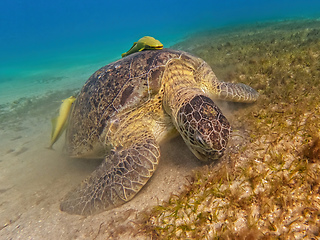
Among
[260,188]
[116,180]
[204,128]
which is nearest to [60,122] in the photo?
[116,180]

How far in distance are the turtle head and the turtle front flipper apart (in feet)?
1.88

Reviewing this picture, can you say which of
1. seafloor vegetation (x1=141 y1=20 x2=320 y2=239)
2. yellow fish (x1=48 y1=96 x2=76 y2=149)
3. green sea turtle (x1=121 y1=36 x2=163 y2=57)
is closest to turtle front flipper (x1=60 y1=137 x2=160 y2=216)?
seafloor vegetation (x1=141 y1=20 x2=320 y2=239)

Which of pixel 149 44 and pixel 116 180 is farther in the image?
pixel 149 44

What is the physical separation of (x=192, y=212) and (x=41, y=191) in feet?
9.49

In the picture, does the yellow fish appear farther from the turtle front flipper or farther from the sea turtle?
the turtle front flipper

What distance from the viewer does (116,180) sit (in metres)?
2.31

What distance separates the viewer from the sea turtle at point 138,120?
85.8 inches

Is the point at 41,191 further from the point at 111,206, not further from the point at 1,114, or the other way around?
the point at 1,114

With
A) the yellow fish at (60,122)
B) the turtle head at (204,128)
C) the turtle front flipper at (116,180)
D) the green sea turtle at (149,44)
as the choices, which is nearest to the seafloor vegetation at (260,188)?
Result: the turtle head at (204,128)

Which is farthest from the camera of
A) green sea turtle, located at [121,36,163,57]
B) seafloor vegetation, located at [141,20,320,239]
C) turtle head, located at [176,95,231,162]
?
green sea turtle, located at [121,36,163,57]

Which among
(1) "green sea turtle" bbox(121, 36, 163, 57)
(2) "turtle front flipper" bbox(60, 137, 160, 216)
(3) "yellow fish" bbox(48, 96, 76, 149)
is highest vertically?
(1) "green sea turtle" bbox(121, 36, 163, 57)

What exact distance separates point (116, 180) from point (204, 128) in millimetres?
1308

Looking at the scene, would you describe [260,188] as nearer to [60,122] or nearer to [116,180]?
[116,180]

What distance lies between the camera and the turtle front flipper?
2209 millimetres
